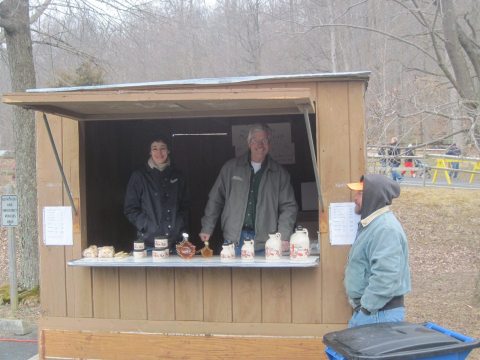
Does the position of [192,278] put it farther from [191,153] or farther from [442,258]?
[442,258]

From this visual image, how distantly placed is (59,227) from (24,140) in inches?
149

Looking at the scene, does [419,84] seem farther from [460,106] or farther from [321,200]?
[321,200]

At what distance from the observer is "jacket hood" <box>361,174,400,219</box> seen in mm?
3367

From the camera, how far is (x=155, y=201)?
465 cm

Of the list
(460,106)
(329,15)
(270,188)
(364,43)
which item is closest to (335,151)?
(270,188)

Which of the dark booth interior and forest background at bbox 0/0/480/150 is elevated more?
forest background at bbox 0/0/480/150

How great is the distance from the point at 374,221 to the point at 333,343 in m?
0.80

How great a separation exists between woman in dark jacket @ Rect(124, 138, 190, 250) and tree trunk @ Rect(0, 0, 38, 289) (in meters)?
3.58

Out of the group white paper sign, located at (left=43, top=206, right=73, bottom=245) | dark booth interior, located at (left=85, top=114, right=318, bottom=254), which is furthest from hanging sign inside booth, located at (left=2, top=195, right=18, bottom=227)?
white paper sign, located at (left=43, top=206, right=73, bottom=245)

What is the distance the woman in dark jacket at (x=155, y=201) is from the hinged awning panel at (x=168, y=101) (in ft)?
1.81

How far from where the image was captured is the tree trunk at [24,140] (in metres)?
7.64

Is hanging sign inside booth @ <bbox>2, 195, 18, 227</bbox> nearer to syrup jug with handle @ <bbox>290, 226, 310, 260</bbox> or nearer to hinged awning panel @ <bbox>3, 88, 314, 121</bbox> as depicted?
hinged awning panel @ <bbox>3, 88, 314, 121</bbox>

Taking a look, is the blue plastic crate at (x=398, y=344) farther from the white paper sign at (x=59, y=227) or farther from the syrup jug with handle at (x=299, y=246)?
the white paper sign at (x=59, y=227)

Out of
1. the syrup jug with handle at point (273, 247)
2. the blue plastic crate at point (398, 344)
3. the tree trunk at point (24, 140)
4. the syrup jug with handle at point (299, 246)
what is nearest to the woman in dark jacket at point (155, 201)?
the syrup jug with handle at point (273, 247)
